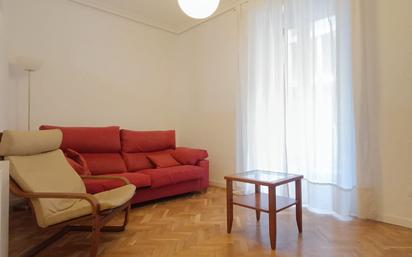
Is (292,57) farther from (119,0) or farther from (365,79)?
(119,0)

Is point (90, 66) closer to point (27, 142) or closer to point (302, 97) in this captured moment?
point (27, 142)

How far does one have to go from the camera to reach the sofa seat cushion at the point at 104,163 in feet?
10.2

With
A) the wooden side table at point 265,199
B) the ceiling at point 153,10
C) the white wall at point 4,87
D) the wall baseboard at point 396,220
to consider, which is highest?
the ceiling at point 153,10

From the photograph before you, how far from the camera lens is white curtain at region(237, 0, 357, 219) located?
2646mm

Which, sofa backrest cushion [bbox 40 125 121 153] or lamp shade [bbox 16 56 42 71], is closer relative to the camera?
lamp shade [bbox 16 56 42 71]

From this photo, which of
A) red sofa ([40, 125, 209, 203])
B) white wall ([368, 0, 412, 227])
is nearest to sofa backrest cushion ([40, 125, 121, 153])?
red sofa ([40, 125, 209, 203])

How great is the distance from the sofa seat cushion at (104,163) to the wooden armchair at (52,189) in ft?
2.32

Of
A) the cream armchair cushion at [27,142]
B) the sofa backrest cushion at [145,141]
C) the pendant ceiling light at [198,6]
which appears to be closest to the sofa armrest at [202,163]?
the sofa backrest cushion at [145,141]

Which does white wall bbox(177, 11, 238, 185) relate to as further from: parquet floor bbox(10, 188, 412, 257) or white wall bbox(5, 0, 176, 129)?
parquet floor bbox(10, 188, 412, 257)

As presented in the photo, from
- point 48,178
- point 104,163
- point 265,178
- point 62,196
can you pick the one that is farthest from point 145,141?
point 265,178

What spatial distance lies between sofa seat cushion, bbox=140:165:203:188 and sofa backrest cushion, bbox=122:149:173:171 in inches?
8.2

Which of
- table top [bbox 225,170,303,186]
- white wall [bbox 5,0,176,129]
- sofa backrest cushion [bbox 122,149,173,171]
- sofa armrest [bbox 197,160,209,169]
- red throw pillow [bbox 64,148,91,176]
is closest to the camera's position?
→ table top [bbox 225,170,303,186]

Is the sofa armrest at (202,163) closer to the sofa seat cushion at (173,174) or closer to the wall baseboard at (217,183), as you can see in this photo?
the sofa seat cushion at (173,174)

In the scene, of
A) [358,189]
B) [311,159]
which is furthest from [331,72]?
→ [358,189]
